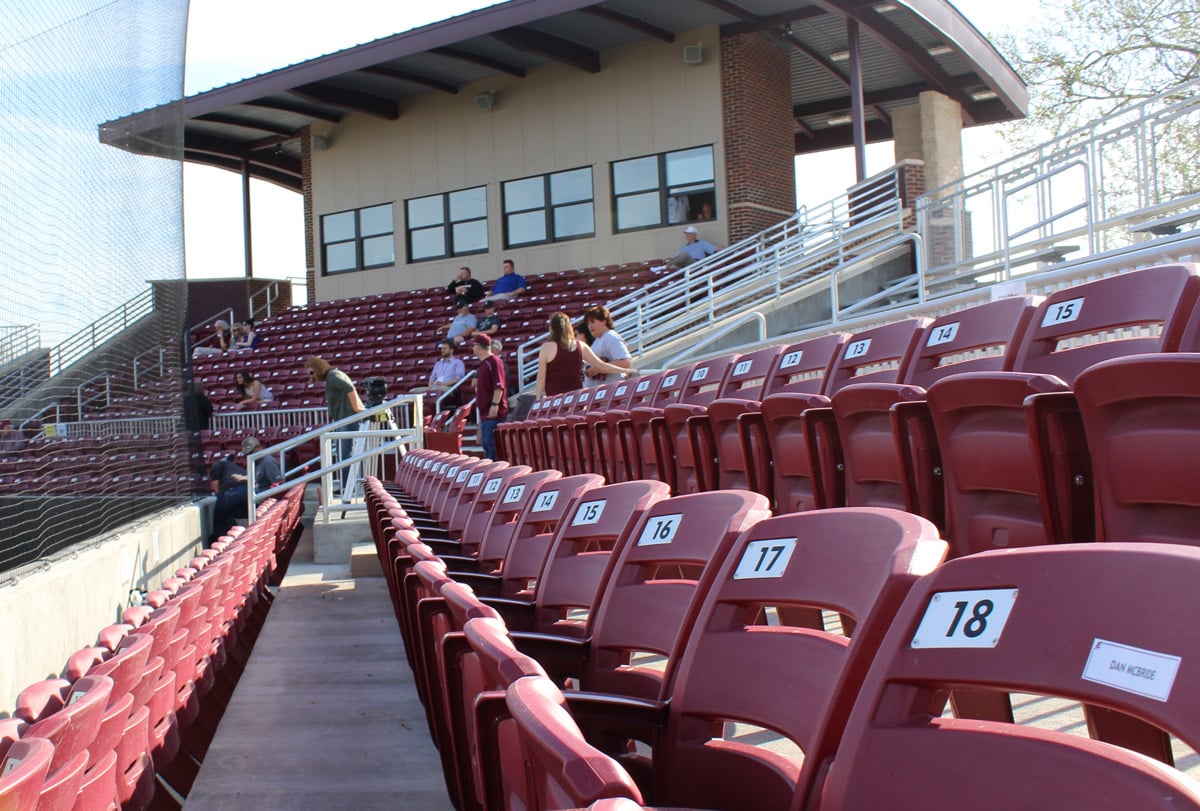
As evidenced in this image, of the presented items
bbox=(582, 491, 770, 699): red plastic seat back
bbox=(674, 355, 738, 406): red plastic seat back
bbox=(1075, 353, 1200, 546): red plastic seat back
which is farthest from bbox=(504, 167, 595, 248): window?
bbox=(1075, 353, 1200, 546): red plastic seat back

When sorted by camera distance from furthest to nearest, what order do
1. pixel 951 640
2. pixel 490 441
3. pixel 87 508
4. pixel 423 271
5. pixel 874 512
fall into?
pixel 423 271
pixel 490 441
pixel 87 508
pixel 874 512
pixel 951 640

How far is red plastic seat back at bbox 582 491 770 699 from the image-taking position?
80.0 inches

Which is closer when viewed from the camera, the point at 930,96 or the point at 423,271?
the point at 930,96

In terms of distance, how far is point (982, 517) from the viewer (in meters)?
2.38

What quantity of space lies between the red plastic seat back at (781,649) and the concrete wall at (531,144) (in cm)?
1598

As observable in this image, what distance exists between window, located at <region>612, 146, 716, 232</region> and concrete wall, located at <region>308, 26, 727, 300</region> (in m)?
0.14

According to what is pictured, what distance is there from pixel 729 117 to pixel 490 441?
10084 mm

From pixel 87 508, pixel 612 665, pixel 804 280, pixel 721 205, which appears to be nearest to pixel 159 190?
pixel 87 508

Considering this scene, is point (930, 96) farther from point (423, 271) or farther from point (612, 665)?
point (612, 665)

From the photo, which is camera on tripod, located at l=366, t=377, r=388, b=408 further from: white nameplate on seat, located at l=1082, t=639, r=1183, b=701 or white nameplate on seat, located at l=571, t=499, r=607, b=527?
white nameplate on seat, located at l=1082, t=639, r=1183, b=701

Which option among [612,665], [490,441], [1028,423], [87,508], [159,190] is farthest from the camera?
[490,441]

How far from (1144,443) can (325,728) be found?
2912mm

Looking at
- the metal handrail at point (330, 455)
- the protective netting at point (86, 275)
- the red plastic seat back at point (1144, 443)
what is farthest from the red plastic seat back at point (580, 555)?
the metal handrail at point (330, 455)

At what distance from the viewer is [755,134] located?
57.7 feet
